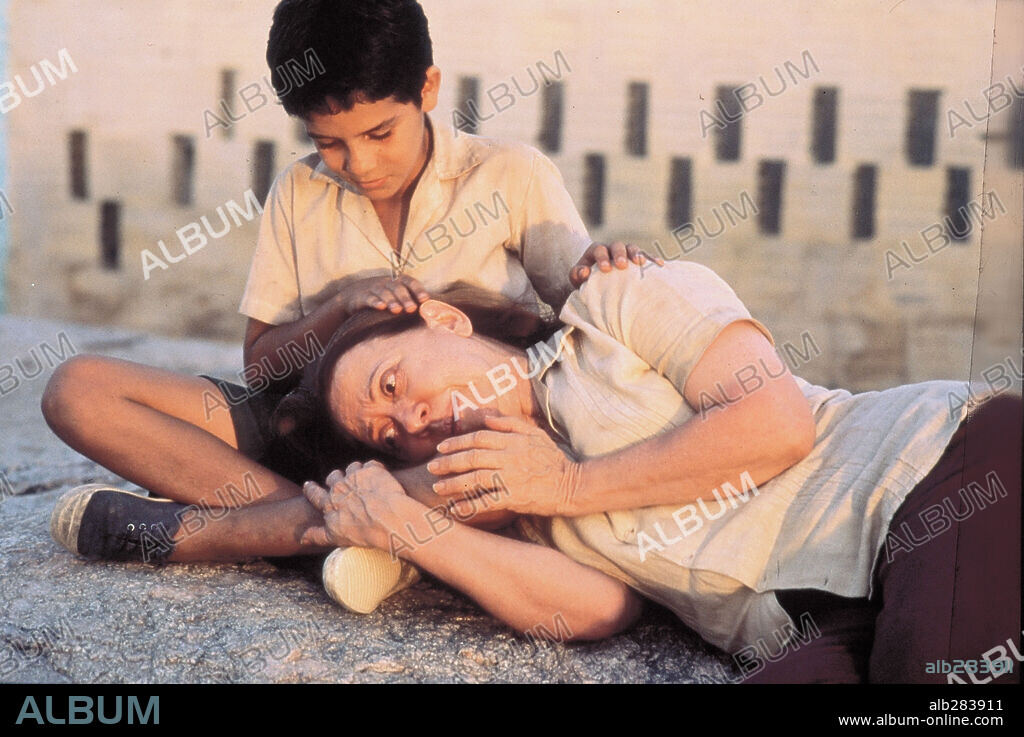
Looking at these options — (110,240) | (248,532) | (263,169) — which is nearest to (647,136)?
(263,169)

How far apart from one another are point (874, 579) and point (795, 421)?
31cm

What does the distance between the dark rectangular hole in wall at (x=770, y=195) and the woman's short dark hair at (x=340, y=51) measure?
6.98 m

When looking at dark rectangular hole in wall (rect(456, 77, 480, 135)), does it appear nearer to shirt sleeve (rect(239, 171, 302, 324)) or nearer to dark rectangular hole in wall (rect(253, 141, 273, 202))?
dark rectangular hole in wall (rect(253, 141, 273, 202))

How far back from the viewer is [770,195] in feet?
30.2

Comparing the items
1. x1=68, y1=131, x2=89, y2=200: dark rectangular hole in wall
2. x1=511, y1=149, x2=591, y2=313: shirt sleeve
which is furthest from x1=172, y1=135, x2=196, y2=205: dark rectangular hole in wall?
x1=511, y1=149, x2=591, y2=313: shirt sleeve

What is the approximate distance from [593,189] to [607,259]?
7.22 m

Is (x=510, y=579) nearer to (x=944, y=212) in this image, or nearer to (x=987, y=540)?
(x=987, y=540)

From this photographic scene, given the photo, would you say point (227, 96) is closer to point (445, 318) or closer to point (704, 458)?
point (445, 318)

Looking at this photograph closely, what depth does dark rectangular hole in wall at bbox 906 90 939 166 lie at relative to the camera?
9.02 m

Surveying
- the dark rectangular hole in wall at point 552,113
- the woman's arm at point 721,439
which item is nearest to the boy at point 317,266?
the woman's arm at point 721,439

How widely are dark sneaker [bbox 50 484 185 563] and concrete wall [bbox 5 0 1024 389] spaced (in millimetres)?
6717

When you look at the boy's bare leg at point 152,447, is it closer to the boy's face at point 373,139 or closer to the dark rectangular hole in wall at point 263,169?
the boy's face at point 373,139

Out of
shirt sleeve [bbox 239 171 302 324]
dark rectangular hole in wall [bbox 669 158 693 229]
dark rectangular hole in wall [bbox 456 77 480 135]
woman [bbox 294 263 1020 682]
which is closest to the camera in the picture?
woman [bbox 294 263 1020 682]
